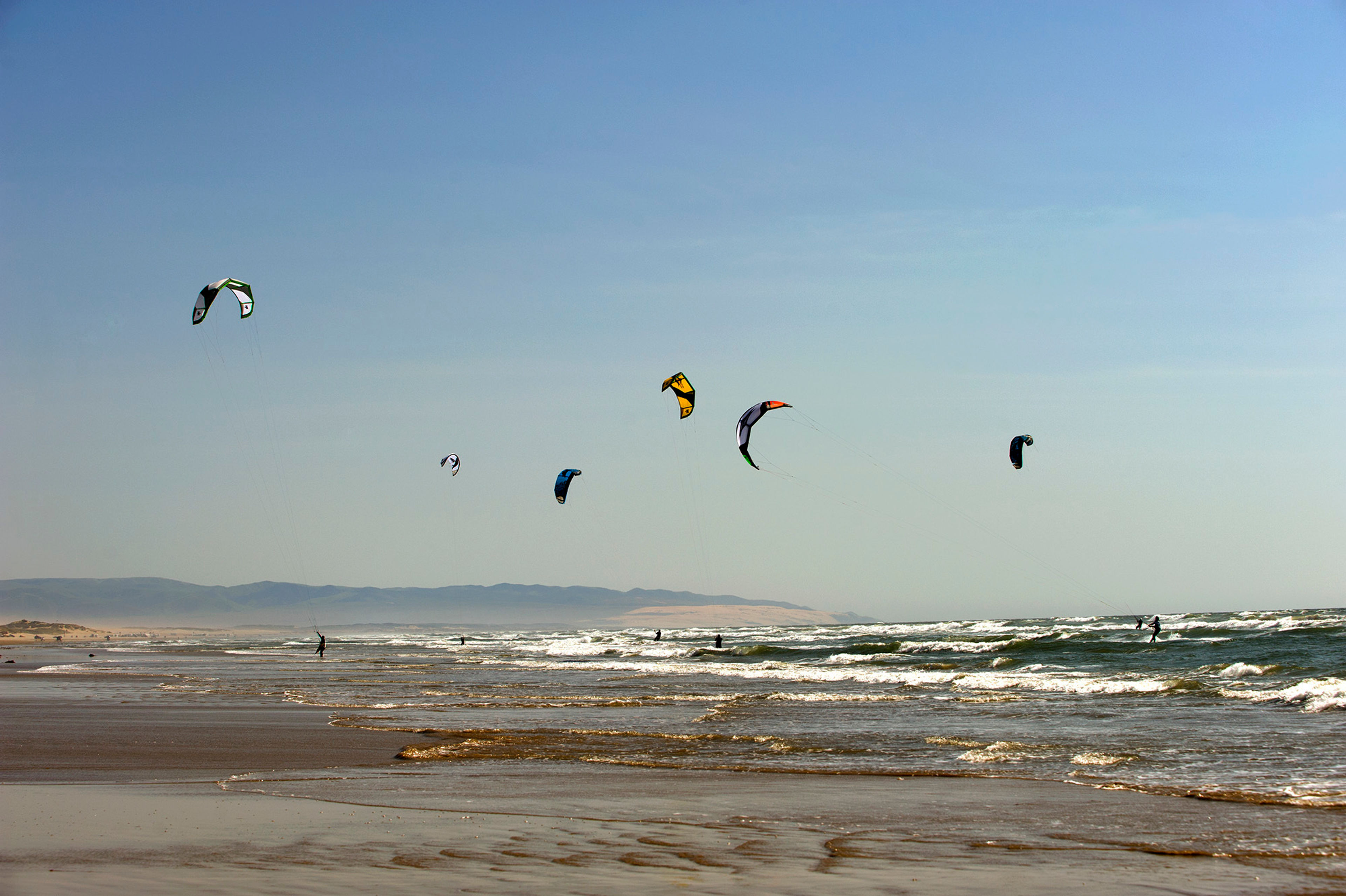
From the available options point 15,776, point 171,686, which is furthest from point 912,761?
point 171,686

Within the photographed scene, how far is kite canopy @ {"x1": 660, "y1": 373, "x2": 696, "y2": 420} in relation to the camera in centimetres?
2455

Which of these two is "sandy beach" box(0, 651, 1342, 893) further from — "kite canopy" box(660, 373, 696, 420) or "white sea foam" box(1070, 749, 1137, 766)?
"kite canopy" box(660, 373, 696, 420)

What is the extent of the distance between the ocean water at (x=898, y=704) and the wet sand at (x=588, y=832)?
1.03 m

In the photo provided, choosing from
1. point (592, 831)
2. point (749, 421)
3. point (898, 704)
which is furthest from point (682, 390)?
point (592, 831)

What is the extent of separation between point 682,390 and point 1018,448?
1064cm

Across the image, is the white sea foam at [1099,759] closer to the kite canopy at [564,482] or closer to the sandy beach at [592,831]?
the sandy beach at [592,831]

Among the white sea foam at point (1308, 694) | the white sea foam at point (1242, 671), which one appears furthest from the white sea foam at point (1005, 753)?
the white sea foam at point (1242, 671)

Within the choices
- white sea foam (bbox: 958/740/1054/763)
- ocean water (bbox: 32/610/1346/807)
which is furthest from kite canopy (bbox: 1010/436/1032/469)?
white sea foam (bbox: 958/740/1054/763)

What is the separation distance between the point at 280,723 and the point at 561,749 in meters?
5.38

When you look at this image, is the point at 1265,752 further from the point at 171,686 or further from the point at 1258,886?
the point at 171,686

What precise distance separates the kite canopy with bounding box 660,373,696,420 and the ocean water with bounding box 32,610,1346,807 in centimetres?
665

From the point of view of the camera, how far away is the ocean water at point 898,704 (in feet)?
33.6

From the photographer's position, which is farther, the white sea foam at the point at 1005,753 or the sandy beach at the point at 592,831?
the white sea foam at the point at 1005,753

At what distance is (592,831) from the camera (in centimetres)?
682
